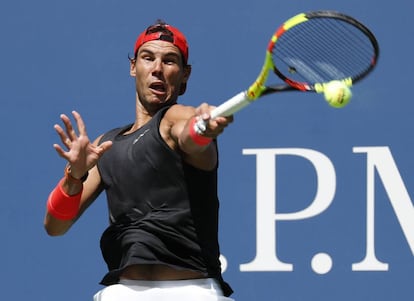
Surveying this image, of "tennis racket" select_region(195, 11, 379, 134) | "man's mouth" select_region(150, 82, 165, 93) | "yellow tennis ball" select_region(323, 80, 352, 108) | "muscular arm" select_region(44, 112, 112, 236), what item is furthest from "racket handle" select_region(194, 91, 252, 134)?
"man's mouth" select_region(150, 82, 165, 93)

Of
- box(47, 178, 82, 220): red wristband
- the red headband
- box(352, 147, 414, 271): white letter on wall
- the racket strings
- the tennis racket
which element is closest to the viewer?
the tennis racket

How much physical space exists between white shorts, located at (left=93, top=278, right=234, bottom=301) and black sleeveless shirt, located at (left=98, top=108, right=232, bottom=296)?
0.04m

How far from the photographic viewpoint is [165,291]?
439 cm

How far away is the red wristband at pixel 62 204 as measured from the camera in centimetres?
463

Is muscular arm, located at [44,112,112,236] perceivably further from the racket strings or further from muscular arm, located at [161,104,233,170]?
the racket strings

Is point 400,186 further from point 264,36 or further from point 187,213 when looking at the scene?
point 187,213

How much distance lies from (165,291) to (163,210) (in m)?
0.26

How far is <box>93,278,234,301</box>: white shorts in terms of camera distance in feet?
14.4

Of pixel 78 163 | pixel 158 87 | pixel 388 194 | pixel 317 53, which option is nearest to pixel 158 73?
pixel 158 87

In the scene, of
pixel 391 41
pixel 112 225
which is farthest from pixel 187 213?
pixel 391 41

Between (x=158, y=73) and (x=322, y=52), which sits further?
(x=158, y=73)

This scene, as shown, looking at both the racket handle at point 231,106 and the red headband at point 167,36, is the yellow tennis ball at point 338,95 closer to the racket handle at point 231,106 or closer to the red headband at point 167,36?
the racket handle at point 231,106

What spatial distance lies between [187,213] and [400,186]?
1.50 metres

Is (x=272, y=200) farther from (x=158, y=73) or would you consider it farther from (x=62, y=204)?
(x=62, y=204)
